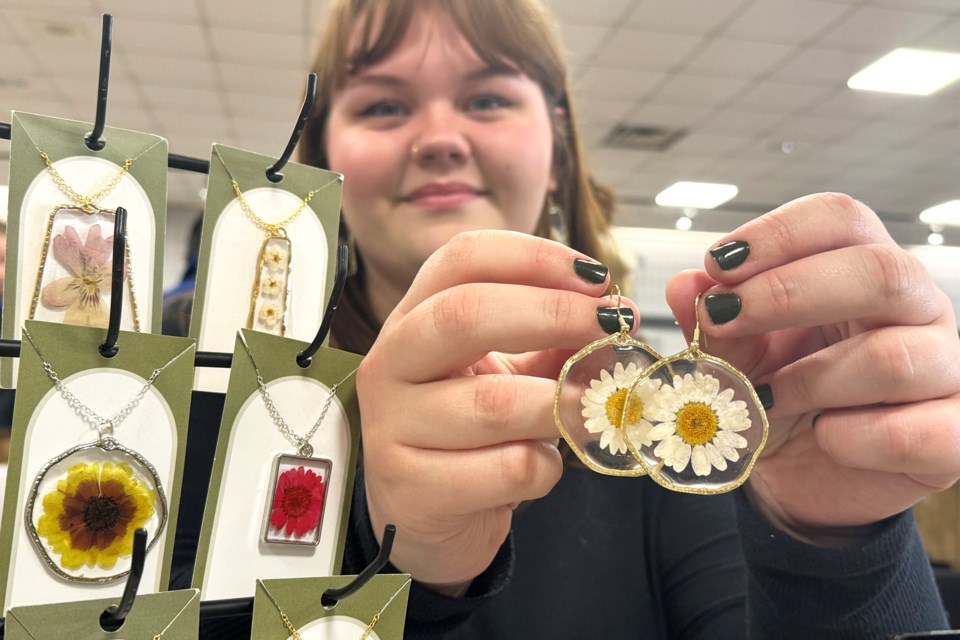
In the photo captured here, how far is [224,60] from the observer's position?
3182 mm

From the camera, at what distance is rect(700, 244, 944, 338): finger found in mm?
351

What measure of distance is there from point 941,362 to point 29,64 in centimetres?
323

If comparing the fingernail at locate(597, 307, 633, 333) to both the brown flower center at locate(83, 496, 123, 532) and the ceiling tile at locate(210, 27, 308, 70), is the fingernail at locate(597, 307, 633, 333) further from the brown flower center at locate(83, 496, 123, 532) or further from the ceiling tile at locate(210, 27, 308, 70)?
the ceiling tile at locate(210, 27, 308, 70)

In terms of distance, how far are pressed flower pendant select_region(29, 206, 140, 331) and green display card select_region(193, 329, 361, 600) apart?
A: 66 millimetres

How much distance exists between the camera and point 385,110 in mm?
682

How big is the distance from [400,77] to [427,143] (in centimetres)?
8

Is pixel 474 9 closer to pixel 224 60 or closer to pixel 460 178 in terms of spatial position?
pixel 460 178

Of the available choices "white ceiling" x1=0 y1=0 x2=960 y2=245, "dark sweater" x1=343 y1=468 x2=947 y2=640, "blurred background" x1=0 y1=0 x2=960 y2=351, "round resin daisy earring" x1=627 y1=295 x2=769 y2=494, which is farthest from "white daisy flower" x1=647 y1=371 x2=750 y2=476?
"white ceiling" x1=0 y1=0 x2=960 y2=245

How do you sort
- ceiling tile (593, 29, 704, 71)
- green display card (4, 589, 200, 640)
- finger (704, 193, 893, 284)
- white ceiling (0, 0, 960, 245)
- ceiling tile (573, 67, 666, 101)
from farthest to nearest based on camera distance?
ceiling tile (573, 67, 666, 101)
ceiling tile (593, 29, 704, 71)
white ceiling (0, 0, 960, 245)
finger (704, 193, 893, 284)
green display card (4, 589, 200, 640)

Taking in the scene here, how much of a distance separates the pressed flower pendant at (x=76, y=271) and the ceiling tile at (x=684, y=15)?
2910 mm

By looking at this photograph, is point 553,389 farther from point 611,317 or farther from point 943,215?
point 943,215

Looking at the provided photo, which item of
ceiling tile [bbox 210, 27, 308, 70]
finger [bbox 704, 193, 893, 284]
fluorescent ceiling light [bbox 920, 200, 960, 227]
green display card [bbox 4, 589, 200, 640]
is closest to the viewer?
green display card [bbox 4, 589, 200, 640]

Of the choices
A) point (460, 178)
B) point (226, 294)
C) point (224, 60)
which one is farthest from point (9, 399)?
point (224, 60)

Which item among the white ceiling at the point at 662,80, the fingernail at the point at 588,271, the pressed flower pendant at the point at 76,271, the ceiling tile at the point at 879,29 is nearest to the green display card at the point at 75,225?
the pressed flower pendant at the point at 76,271
